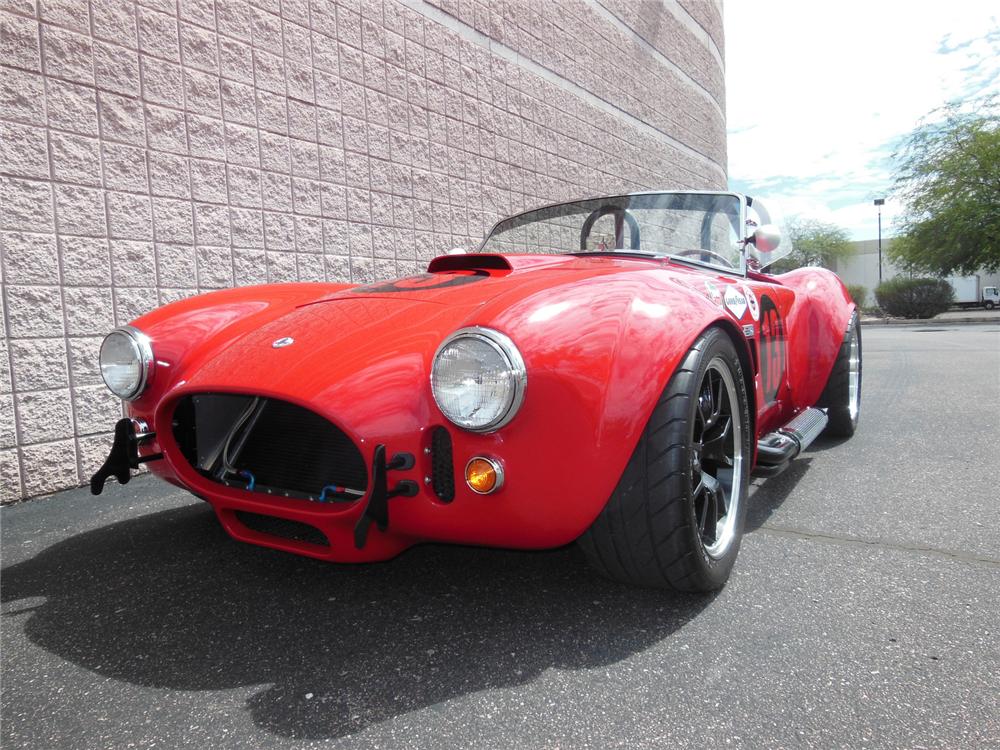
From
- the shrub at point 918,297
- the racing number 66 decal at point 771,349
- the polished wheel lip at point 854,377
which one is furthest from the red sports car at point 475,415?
the shrub at point 918,297

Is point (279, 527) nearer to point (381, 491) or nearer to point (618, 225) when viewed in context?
point (381, 491)

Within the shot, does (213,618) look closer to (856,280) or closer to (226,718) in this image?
(226,718)

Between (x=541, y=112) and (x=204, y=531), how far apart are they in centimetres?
597

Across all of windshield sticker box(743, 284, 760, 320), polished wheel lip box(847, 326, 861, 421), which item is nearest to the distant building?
polished wheel lip box(847, 326, 861, 421)

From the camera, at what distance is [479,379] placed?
1.55m

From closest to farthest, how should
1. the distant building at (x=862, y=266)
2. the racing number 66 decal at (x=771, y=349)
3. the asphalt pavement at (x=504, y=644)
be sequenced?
the asphalt pavement at (x=504, y=644) < the racing number 66 decal at (x=771, y=349) < the distant building at (x=862, y=266)

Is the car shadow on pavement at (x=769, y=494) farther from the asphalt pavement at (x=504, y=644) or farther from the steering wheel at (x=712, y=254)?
the steering wheel at (x=712, y=254)

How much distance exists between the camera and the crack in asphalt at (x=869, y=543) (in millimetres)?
2086

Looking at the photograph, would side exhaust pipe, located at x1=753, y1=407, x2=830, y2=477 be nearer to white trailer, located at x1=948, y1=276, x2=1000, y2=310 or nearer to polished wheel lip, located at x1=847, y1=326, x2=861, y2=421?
polished wheel lip, located at x1=847, y1=326, x2=861, y2=421

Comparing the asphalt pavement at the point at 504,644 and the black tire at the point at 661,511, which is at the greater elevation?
the black tire at the point at 661,511

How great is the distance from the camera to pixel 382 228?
16.8 ft

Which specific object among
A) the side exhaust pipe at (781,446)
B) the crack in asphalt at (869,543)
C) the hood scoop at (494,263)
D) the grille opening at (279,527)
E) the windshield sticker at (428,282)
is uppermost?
the hood scoop at (494,263)

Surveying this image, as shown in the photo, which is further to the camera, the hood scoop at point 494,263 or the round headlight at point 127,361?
the hood scoop at point 494,263

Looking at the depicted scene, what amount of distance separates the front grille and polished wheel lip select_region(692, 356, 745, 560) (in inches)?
37.0
